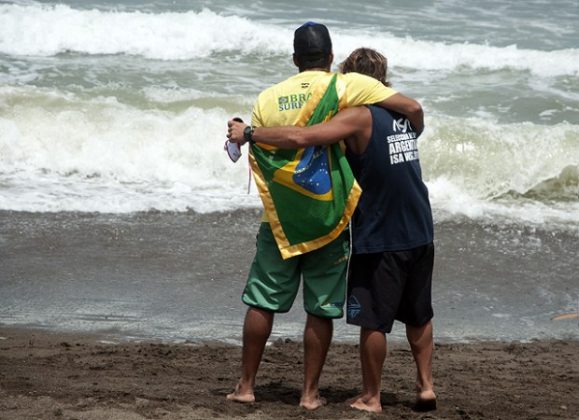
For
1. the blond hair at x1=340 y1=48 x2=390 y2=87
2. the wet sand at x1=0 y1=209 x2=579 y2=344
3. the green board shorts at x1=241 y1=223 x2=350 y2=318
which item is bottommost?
the wet sand at x1=0 y1=209 x2=579 y2=344

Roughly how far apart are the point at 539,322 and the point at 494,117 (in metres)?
6.37

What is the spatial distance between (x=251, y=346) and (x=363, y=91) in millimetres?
1180

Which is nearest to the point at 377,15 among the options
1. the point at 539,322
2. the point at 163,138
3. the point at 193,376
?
the point at 163,138

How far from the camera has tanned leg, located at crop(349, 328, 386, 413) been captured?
4551 mm

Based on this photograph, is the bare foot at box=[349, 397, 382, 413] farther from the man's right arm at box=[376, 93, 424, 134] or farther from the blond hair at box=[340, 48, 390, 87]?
the blond hair at box=[340, 48, 390, 87]

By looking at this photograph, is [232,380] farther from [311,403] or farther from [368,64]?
[368,64]

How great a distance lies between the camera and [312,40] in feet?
14.6

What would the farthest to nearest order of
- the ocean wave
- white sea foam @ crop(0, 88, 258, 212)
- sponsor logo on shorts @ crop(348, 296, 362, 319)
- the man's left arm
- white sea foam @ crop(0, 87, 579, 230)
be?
the ocean wave
white sea foam @ crop(0, 87, 579, 230)
white sea foam @ crop(0, 88, 258, 212)
sponsor logo on shorts @ crop(348, 296, 362, 319)
the man's left arm

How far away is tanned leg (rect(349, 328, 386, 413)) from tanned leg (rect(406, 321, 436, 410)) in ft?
0.61

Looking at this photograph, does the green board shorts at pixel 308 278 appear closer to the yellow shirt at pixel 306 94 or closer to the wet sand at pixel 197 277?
the yellow shirt at pixel 306 94

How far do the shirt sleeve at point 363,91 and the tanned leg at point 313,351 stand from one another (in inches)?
36.6

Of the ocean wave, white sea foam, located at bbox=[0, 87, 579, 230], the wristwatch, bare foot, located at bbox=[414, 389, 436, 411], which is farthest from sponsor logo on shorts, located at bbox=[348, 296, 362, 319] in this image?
the ocean wave

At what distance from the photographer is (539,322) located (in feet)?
21.7

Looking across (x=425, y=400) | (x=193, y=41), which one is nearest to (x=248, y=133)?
(x=425, y=400)
